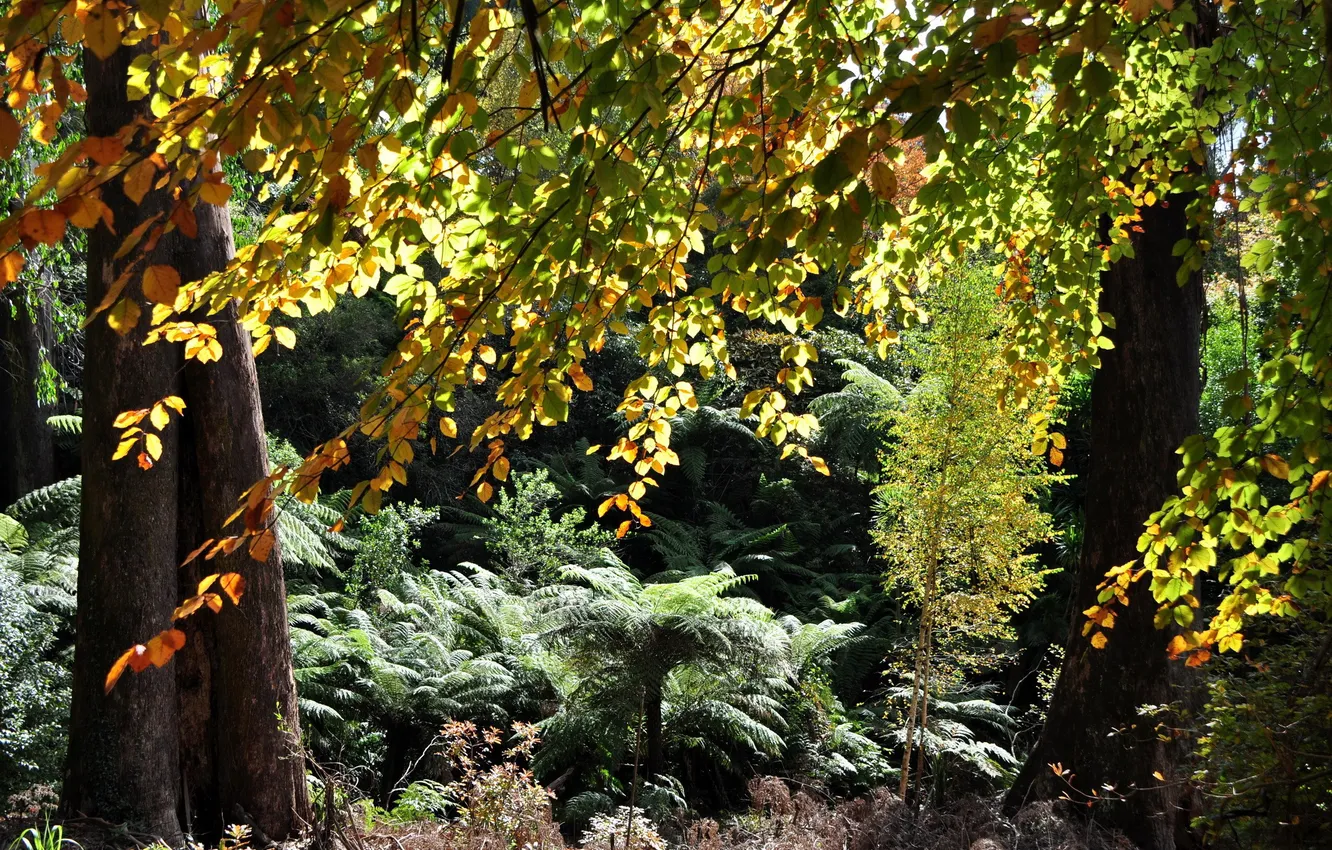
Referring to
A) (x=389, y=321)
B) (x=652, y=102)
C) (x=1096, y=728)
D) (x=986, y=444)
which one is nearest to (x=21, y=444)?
(x=389, y=321)

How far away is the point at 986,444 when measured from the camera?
7.11m

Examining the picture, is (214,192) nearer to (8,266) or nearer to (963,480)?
(8,266)

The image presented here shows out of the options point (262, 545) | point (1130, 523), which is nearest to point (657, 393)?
point (262, 545)

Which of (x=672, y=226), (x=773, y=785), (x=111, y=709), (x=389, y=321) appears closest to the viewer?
(x=672, y=226)

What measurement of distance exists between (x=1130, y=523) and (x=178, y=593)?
4.22m

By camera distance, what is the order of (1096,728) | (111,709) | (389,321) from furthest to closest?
(389,321) < (1096,728) < (111,709)

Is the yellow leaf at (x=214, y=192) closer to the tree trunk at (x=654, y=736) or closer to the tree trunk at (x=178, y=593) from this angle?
the tree trunk at (x=178, y=593)

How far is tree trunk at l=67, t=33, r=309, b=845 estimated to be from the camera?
357 centimetres

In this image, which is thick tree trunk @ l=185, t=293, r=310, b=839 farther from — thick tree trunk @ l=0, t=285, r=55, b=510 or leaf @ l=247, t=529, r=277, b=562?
thick tree trunk @ l=0, t=285, r=55, b=510

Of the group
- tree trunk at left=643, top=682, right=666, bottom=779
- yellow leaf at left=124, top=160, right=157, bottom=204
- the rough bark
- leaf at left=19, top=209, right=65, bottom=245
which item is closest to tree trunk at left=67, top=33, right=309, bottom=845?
the rough bark

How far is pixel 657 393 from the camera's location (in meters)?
2.49

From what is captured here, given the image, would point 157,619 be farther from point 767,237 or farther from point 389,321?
point 389,321

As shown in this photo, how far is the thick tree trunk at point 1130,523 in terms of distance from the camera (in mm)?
4672

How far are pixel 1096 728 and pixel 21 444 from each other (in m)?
10.2
